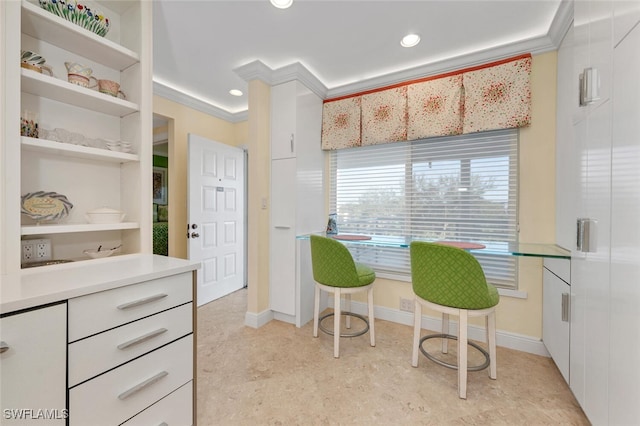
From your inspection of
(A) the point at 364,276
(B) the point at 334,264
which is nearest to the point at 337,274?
(B) the point at 334,264

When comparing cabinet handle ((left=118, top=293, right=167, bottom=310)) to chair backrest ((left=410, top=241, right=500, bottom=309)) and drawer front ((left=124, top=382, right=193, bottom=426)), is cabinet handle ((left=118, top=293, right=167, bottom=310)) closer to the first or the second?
drawer front ((left=124, top=382, right=193, bottom=426))

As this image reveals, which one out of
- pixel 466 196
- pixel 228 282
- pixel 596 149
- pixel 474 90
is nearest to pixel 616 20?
pixel 596 149

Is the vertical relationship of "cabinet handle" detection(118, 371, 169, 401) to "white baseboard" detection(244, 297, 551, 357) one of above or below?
above

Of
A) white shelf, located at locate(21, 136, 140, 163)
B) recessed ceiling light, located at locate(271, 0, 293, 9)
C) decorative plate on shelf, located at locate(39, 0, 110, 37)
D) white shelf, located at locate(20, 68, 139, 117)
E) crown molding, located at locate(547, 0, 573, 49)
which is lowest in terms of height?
white shelf, located at locate(21, 136, 140, 163)

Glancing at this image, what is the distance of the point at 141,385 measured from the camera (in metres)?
1.03

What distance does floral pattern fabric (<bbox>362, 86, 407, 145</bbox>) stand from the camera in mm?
2527

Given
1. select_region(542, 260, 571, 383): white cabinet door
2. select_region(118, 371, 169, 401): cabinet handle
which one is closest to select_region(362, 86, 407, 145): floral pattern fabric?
select_region(542, 260, 571, 383): white cabinet door

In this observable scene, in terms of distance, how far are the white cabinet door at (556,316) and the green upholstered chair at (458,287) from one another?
15.2 inches

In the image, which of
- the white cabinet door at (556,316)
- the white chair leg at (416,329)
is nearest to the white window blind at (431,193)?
the white cabinet door at (556,316)

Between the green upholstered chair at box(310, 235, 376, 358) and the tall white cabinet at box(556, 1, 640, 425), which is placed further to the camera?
the green upholstered chair at box(310, 235, 376, 358)

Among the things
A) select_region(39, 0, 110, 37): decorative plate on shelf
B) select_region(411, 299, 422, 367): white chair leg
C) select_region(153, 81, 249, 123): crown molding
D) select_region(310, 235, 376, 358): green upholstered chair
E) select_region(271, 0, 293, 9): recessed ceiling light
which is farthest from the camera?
select_region(153, 81, 249, 123): crown molding

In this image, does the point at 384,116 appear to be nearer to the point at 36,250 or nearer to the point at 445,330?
the point at 445,330

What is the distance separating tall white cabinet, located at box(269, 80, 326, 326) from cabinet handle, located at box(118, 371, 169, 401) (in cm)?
149

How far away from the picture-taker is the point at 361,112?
274 cm
